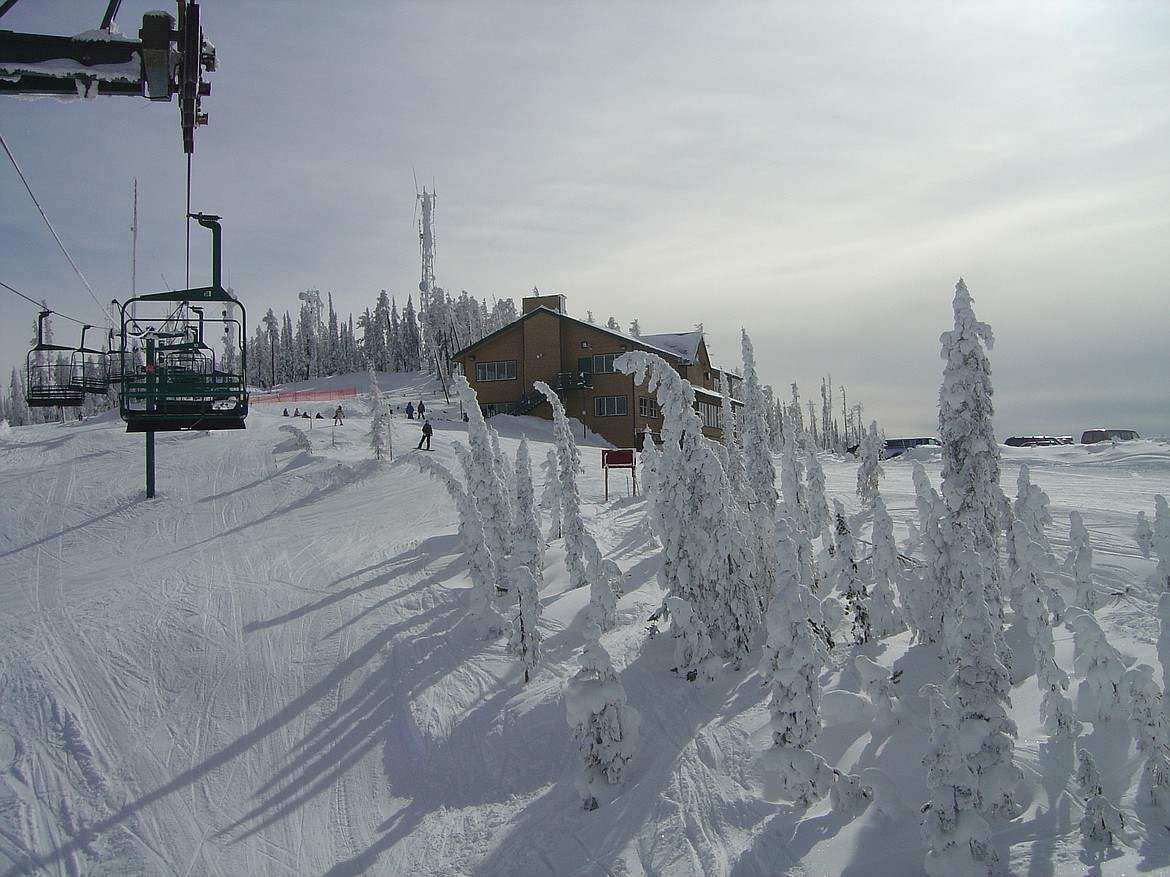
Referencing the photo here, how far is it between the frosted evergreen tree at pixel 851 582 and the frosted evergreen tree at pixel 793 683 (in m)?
3.83

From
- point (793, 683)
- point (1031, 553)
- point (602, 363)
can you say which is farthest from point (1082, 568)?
point (602, 363)

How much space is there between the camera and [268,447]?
29.2 metres

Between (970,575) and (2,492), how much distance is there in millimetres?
27887

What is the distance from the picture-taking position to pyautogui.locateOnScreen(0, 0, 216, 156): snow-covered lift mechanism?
4730 mm

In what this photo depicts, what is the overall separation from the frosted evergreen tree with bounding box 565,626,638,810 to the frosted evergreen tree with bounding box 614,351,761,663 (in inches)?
127

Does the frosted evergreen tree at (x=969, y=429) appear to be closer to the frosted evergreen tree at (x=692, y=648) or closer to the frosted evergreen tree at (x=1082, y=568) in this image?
the frosted evergreen tree at (x=1082, y=568)

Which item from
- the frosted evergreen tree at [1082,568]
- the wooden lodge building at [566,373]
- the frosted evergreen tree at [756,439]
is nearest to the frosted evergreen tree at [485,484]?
the frosted evergreen tree at [756,439]

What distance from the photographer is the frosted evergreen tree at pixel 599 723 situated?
7.89 m

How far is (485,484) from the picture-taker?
1363 cm

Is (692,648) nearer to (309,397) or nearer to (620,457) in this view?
(620,457)

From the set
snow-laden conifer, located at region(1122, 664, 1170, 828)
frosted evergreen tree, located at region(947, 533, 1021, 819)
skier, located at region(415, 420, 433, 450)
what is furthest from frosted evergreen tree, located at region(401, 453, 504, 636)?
skier, located at region(415, 420, 433, 450)

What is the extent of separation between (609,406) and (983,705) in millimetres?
40716

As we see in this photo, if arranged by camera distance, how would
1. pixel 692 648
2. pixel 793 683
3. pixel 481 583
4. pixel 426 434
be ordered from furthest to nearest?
pixel 426 434
pixel 481 583
pixel 692 648
pixel 793 683

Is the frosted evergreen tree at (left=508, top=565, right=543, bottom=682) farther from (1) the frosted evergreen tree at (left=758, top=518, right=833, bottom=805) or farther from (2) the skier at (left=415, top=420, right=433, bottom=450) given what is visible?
(2) the skier at (left=415, top=420, right=433, bottom=450)
